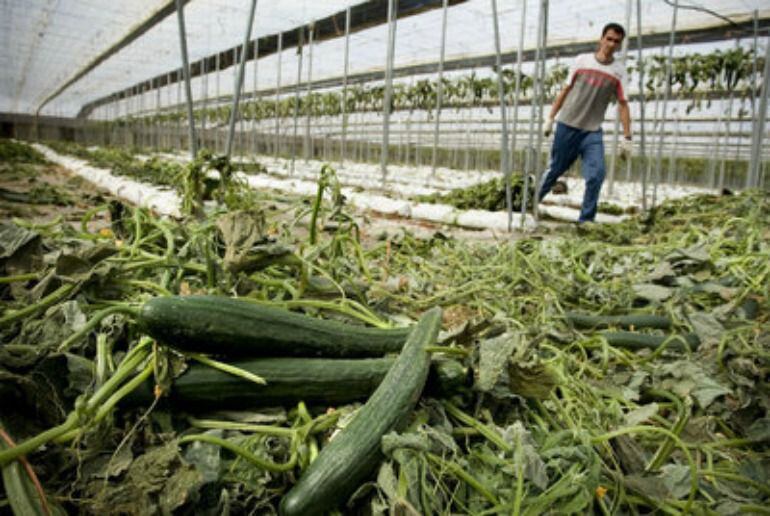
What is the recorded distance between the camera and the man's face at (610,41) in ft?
21.6

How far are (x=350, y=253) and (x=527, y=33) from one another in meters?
17.7

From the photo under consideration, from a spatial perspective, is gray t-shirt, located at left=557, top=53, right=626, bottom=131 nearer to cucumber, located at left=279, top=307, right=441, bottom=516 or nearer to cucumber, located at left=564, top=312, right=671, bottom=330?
cucumber, located at left=564, top=312, right=671, bottom=330

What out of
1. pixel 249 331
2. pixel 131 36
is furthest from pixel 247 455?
pixel 131 36

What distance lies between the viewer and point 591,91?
6969mm

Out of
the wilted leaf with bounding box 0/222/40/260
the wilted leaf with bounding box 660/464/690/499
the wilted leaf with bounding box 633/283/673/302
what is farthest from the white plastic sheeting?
the wilted leaf with bounding box 633/283/673/302

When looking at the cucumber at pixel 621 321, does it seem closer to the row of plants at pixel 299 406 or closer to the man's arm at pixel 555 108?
the row of plants at pixel 299 406

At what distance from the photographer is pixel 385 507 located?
1.21 metres

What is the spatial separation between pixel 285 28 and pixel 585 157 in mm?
15029

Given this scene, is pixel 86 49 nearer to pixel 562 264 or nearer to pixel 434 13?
pixel 434 13

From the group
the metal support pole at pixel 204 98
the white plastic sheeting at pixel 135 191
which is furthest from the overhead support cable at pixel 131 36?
the metal support pole at pixel 204 98

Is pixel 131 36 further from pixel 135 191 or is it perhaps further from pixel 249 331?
pixel 249 331

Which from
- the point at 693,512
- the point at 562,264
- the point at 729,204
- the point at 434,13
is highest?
the point at 434,13

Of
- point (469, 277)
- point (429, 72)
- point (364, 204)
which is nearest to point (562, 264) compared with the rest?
point (469, 277)

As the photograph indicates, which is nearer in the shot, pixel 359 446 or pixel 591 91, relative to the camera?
pixel 359 446
